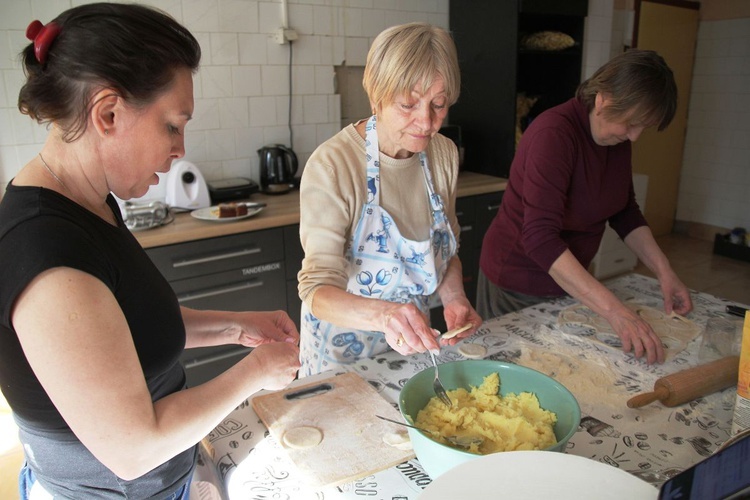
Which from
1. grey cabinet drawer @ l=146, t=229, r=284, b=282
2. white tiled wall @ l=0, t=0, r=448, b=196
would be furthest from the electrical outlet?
grey cabinet drawer @ l=146, t=229, r=284, b=282

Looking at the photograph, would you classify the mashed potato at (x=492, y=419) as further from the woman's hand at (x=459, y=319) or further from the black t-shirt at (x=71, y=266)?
the black t-shirt at (x=71, y=266)

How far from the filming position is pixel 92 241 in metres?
0.76

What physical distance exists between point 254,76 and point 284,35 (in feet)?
0.86

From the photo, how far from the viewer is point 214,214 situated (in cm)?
253

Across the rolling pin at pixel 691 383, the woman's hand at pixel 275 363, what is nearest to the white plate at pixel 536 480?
the woman's hand at pixel 275 363

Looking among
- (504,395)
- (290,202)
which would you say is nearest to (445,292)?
(504,395)

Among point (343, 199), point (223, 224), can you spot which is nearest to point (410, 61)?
point (343, 199)

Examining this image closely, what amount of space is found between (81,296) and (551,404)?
786 millimetres

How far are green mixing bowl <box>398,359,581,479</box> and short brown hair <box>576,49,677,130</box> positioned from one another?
874mm

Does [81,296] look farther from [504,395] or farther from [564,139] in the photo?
[564,139]

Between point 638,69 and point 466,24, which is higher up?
point 466,24

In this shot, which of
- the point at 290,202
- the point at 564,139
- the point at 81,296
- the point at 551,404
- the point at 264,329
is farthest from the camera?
the point at 290,202

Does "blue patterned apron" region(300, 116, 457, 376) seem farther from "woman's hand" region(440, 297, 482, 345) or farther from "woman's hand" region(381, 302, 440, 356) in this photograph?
"woman's hand" region(381, 302, 440, 356)

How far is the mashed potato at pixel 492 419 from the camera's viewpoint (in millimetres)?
915
